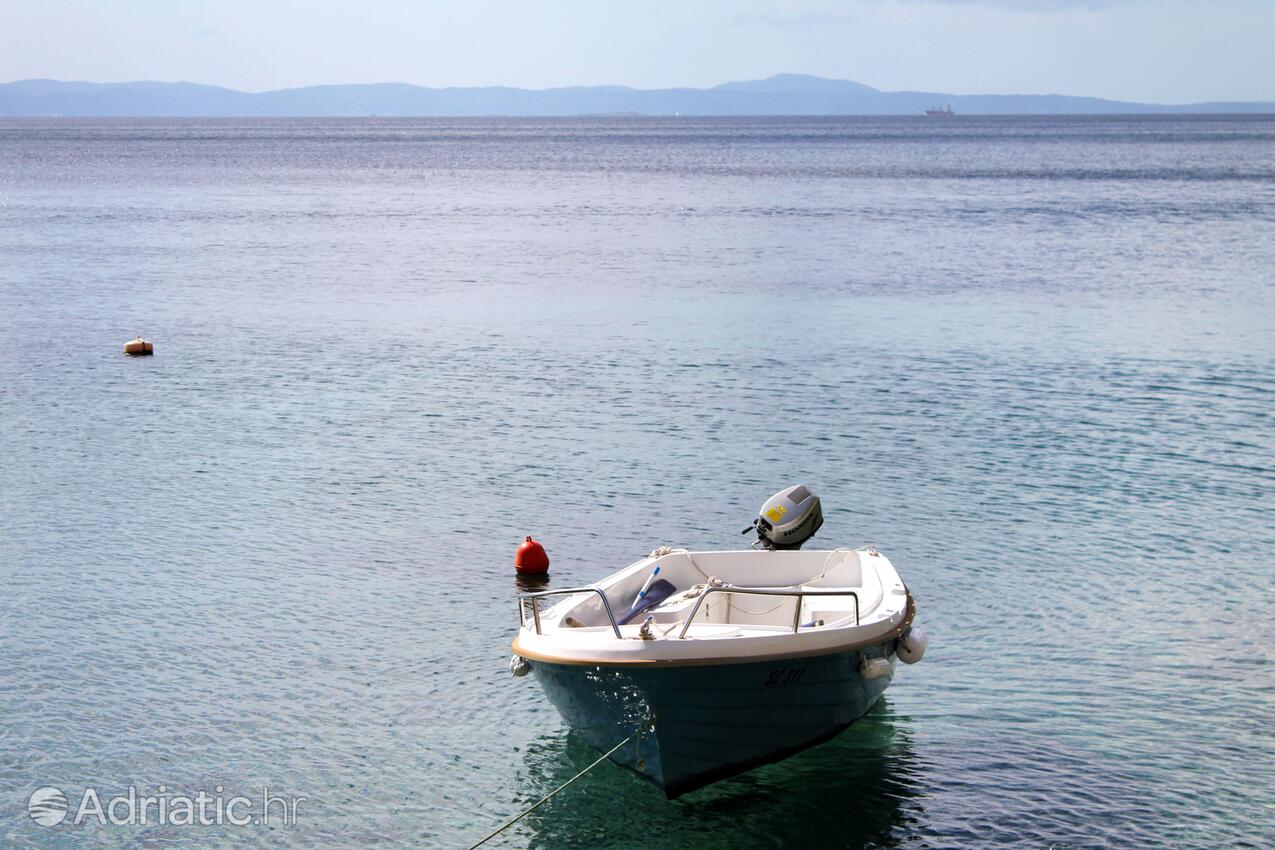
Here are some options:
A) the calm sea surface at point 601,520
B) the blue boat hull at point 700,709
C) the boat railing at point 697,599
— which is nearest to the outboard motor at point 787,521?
the calm sea surface at point 601,520

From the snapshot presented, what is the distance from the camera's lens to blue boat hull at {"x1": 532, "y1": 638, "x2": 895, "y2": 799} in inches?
438

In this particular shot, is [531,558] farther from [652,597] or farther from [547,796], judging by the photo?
[547,796]

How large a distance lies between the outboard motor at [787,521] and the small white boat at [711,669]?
1754 mm

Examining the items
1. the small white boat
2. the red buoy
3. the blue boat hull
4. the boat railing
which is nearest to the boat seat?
the small white boat

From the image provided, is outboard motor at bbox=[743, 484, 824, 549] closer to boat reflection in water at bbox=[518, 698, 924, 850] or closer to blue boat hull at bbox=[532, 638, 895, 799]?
boat reflection in water at bbox=[518, 698, 924, 850]

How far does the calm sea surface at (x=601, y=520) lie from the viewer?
1215 centimetres

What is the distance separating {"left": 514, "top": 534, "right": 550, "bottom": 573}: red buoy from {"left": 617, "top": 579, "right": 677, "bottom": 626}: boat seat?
3578mm

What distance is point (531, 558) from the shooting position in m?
17.3

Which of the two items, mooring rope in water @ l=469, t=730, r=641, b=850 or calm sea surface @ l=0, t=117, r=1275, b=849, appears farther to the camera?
calm sea surface @ l=0, t=117, r=1275, b=849

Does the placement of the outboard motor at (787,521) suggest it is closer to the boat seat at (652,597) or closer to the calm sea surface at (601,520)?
the boat seat at (652,597)

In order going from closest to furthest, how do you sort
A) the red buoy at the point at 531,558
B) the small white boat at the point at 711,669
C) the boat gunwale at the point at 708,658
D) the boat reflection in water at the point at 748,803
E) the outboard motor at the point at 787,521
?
the boat gunwale at the point at 708,658 < the small white boat at the point at 711,669 < the boat reflection in water at the point at 748,803 < the outboard motor at the point at 787,521 < the red buoy at the point at 531,558

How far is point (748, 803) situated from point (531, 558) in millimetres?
6134

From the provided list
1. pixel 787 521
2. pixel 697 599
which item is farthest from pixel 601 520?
pixel 697 599

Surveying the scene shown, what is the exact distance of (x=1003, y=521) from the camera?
1955 cm
